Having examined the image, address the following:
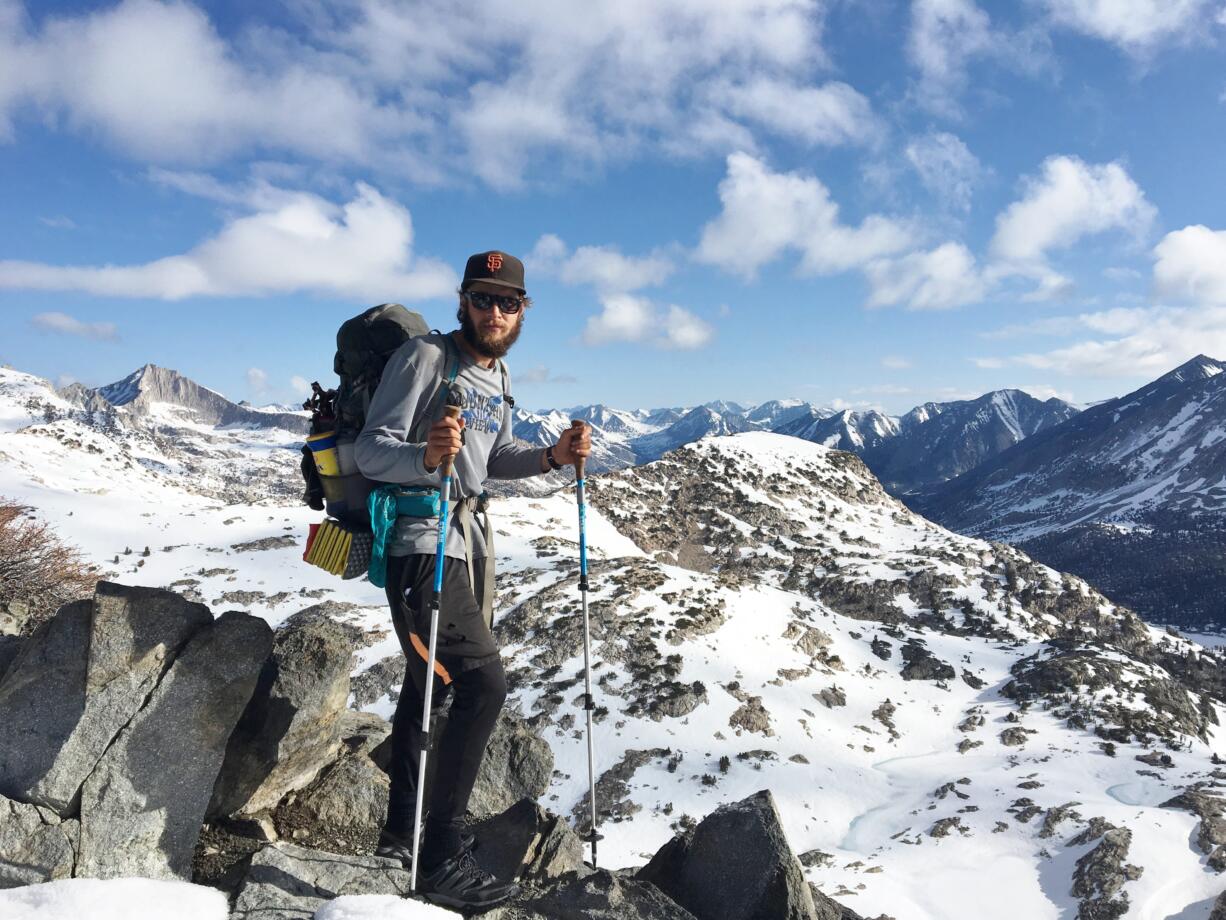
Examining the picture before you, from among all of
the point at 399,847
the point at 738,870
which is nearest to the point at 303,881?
the point at 399,847

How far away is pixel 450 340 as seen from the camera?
6023mm

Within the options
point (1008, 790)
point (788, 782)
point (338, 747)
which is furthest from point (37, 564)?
point (1008, 790)

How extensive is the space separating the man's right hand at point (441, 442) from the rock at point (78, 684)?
3.38 meters

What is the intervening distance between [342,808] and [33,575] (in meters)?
6.44

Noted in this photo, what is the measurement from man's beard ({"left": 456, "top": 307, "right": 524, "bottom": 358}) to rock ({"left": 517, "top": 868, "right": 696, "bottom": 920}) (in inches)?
196

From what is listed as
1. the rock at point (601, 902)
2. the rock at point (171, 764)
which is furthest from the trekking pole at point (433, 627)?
the rock at point (171, 764)

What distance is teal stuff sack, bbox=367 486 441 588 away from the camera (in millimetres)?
5594

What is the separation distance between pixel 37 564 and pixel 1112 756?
39.6 metres

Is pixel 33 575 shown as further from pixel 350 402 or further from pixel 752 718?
pixel 752 718

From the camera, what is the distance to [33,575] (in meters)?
10.1

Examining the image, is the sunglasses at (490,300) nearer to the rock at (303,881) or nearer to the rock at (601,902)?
the rock at (303,881)

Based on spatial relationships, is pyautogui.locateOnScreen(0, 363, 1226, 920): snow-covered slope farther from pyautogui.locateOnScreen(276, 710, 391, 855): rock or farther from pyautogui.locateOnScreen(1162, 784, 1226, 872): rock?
pyautogui.locateOnScreen(276, 710, 391, 855): rock

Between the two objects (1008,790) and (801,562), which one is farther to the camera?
(801,562)

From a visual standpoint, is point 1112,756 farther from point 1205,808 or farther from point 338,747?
point 338,747
